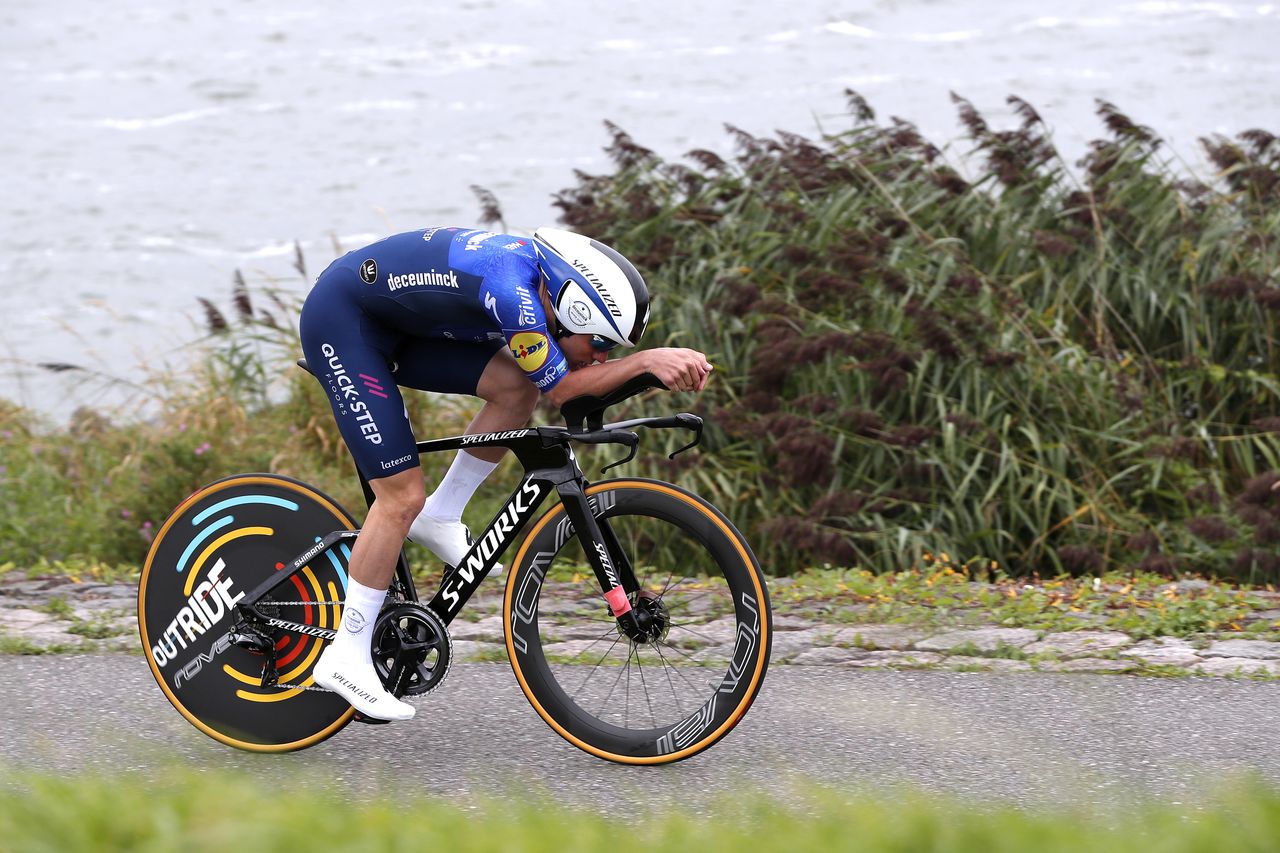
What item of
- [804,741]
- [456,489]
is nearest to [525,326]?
[456,489]

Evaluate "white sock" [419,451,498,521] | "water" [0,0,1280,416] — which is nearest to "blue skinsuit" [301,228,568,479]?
"white sock" [419,451,498,521]

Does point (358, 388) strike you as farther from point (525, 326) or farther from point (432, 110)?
point (432, 110)

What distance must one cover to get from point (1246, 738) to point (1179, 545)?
2.82m

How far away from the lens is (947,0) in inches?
732

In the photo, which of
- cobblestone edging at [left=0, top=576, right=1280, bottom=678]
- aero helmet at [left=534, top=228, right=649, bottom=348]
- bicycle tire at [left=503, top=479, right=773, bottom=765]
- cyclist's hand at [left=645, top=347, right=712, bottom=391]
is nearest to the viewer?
cyclist's hand at [left=645, top=347, right=712, bottom=391]

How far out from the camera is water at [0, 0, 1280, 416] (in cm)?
1516

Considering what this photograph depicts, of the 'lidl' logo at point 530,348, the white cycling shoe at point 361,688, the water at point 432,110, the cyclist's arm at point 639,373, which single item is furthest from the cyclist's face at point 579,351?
the water at point 432,110

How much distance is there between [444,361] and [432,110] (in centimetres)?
1435

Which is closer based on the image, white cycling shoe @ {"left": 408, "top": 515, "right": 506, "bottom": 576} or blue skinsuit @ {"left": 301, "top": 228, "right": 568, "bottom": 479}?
blue skinsuit @ {"left": 301, "top": 228, "right": 568, "bottom": 479}

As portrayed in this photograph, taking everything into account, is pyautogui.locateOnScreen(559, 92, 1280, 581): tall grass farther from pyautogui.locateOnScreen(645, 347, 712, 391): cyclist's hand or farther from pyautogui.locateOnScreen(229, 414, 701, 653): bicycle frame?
pyautogui.locateOnScreen(645, 347, 712, 391): cyclist's hand

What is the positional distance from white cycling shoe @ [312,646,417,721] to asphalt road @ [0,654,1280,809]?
0.58 feet

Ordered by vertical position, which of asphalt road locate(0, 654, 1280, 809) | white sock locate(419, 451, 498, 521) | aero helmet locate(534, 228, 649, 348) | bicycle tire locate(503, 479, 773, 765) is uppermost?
aero helmet locate(534, 228, 649, 348)

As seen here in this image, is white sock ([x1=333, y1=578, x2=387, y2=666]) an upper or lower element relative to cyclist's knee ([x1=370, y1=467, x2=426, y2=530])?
lower

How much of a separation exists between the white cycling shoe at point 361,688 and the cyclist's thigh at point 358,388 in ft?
1.75
